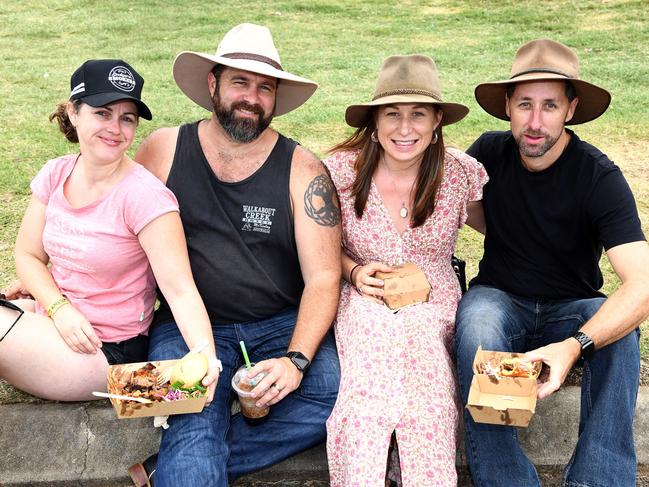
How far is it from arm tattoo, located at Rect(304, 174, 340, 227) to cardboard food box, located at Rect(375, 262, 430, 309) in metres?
0.40

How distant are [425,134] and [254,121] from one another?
2.65 ft

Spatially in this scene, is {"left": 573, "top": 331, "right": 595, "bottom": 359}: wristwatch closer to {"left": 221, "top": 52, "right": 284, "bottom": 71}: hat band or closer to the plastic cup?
the plastic cup

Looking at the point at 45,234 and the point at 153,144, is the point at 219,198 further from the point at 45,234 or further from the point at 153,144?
the point at 45,234

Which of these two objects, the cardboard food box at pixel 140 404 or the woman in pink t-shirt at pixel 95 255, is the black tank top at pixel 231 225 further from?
the cardboard food box at pixel 140 404

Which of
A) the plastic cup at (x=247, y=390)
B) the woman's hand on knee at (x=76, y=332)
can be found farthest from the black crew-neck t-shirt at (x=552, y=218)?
the woman's hand on knee at (x=76, y=332)

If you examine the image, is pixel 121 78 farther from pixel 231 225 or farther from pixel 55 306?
pixel 55 306

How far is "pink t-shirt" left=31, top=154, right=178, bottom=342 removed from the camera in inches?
136

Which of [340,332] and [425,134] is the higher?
[425,134]

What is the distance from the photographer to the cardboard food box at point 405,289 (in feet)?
11.9

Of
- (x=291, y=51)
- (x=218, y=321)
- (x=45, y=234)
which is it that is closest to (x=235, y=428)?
(x=218, y=321)

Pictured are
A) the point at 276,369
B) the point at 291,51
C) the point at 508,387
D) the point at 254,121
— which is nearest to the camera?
the point at 508,387

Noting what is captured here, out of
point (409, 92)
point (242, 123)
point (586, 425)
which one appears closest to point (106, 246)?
point (242, 123)

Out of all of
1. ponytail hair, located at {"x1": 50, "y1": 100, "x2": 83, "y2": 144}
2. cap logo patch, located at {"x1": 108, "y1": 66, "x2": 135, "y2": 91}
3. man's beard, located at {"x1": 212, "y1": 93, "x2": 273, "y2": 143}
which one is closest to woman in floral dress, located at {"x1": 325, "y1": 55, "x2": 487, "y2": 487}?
man's beard, located at {"x1": 212, "y1": 93, "x2": 273, "y2": 143}

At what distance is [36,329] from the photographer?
350 centimetres
